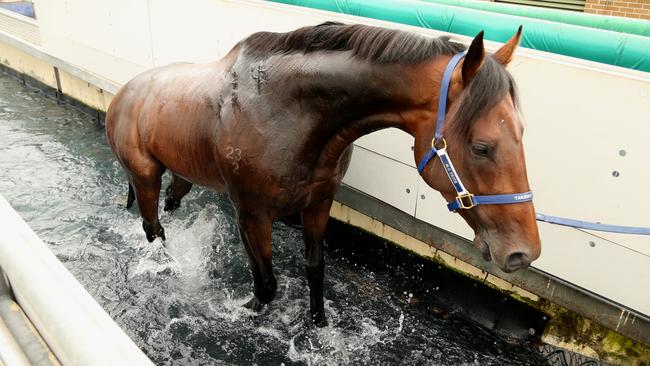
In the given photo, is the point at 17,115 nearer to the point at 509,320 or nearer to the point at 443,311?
the point at 443,311

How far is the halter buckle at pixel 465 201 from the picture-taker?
1.88m

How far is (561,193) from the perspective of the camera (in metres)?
2.82

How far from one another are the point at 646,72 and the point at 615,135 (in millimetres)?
340

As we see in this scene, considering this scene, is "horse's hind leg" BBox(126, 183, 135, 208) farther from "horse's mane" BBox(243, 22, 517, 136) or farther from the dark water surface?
"horse's mane" BBox(243, 22, 517, 136)

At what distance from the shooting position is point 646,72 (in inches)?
96.6

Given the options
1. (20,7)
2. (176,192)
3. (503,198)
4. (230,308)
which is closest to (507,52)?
(503,198)

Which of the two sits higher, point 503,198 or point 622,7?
point 622,7

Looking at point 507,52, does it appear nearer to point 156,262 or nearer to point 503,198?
point 503,198

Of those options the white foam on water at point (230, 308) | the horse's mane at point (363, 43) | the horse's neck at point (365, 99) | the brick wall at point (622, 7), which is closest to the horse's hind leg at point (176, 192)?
the white foam on water at point (230, 308)

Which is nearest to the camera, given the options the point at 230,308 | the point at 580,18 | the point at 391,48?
the point at 391,48

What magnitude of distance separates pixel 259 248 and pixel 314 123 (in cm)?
97

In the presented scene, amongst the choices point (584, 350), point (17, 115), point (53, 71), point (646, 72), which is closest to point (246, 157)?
point (646, 72)

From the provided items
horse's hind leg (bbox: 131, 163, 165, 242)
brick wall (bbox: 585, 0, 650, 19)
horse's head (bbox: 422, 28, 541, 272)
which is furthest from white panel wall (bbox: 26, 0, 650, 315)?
brick wall (bbox: 585, 0, 650, 19)

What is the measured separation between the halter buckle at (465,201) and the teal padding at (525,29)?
1.40 meters
